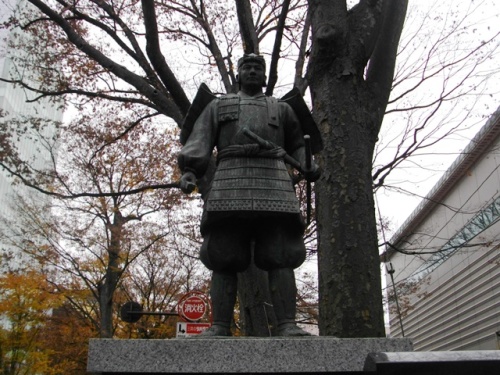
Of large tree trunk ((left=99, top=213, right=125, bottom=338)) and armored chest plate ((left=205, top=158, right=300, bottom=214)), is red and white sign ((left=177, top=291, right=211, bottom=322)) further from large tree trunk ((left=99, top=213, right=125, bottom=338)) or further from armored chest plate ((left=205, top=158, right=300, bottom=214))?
large tree trunk ((left=99, top=213, right=125, bottom=338))

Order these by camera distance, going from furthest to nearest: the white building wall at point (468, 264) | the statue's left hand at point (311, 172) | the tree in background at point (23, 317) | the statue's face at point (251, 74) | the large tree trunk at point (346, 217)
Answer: the tree in background at point (23, 317), the white building wall at point (468, 264), the large tree trunk at point (346, 217), the statue's face at point (251, 74), the statue's left hand at point (311, 172)

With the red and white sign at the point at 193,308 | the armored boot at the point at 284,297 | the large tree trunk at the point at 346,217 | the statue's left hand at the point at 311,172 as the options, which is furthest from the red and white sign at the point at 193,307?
the statue's left hand at the point at 311,172

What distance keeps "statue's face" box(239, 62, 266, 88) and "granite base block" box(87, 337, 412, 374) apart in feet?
6.83

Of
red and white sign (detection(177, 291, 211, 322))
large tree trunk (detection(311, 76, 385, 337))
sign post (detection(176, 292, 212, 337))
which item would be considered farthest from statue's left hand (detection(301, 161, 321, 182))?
red and white sign (detection(177, 291, 211, 322))

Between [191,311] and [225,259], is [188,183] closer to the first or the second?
[225,259]

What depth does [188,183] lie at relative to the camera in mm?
3502

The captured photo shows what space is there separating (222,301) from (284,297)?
0.43 m

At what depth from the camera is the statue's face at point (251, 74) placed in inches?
157

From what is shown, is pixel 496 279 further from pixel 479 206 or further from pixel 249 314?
pixel 249 314

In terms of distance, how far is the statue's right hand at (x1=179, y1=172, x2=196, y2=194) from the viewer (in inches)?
138

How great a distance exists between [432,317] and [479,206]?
1105 cm

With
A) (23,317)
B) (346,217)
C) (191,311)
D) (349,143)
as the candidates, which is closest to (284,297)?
(346,217)

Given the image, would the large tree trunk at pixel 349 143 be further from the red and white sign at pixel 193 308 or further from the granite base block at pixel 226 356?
the red and white sign at pixel 193 308

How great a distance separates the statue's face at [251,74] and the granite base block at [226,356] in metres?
2.08
